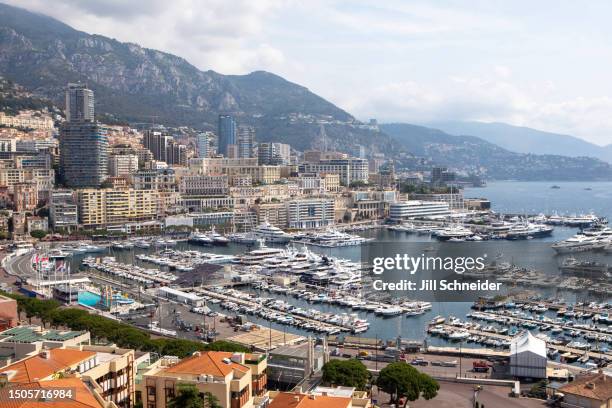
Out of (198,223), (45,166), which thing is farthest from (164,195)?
(45,166)

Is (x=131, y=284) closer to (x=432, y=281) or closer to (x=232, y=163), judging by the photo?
(x=432, y=281)

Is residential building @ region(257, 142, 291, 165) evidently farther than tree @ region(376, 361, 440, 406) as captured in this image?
Yes

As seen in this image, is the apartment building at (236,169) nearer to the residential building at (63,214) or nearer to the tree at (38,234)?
the residential building at (63,214)

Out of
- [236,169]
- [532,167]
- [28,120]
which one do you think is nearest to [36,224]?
[236,169]

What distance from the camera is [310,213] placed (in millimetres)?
60250

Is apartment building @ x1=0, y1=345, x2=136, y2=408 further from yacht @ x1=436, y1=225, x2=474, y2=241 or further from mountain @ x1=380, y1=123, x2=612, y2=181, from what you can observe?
mountain @ x1=380, y1=123, x2=612, y2=181

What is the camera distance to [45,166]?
5912 cm

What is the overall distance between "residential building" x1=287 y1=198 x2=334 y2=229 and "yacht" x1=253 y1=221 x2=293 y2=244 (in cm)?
636

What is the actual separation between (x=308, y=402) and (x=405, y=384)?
4867 millimetres

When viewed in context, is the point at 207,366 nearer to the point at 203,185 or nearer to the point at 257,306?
the point at 257,306

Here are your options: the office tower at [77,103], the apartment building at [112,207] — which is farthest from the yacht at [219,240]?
the office tower at [77,103]

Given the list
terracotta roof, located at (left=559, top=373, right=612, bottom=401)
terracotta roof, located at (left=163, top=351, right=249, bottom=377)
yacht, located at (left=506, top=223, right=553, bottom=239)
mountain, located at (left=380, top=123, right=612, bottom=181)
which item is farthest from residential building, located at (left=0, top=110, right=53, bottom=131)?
mountain, located at (left=380, top=123, right=612, bottom=181)

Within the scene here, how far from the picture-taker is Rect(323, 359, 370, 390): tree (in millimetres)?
14961

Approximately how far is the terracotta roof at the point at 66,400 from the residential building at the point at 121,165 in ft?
181
